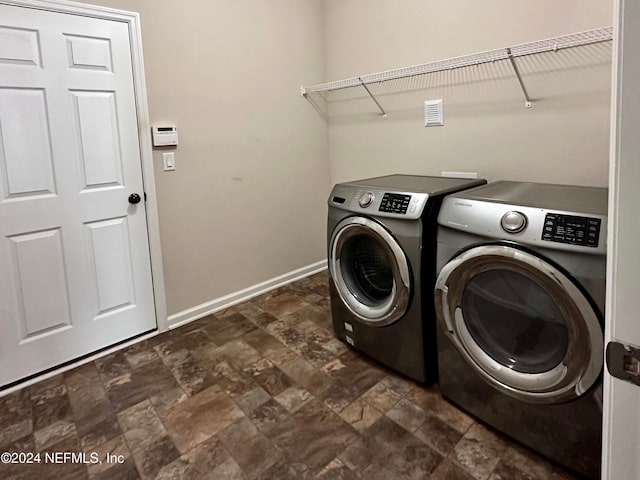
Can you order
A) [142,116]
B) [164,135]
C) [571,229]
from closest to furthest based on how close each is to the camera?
[571,229]
[142,116]
[164,135]

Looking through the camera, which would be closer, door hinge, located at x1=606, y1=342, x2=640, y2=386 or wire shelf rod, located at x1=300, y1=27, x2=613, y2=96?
door hinge, located at x1=606, y1=342, x2=640, y2=386

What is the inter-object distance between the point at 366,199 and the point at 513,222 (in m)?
0.78

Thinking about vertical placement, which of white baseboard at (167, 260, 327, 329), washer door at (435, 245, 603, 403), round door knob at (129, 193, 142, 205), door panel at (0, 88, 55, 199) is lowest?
white baseboard at (167, 260, 327, 329)

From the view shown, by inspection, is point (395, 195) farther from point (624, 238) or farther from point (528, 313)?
point (624, 238)

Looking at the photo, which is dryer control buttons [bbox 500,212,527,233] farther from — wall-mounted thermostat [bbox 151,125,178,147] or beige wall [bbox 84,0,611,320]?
wall-mounted thermostat [bbox 151,125,178,147]

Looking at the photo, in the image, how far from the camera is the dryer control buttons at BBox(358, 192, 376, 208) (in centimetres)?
205

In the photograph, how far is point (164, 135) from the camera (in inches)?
99.6

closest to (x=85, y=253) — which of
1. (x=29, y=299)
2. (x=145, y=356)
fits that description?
(x=29, y=299)

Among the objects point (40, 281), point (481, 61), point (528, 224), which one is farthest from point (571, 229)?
point (40, 281)

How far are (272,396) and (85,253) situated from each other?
4.43 feet

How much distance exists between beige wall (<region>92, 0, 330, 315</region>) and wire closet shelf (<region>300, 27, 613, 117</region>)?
0.38m

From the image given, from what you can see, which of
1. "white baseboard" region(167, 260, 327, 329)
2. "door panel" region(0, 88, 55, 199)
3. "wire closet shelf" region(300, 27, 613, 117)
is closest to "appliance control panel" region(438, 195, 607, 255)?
"wire closet shelf" region(300, 27, 613, 117)

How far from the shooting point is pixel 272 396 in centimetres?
199

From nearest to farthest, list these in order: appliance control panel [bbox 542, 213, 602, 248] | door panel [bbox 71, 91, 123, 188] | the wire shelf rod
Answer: appliance control panel [bbox 542, 213, 602, 248] → the wire shelf rod → door panel [bbox 71, 91, 123, 188]
